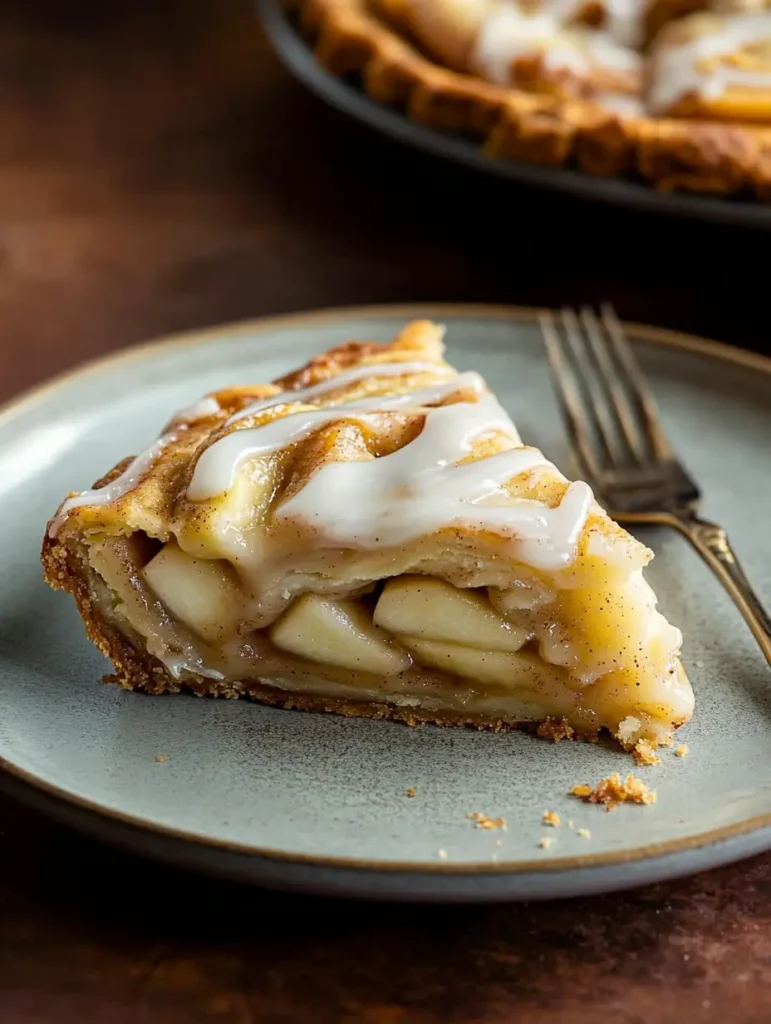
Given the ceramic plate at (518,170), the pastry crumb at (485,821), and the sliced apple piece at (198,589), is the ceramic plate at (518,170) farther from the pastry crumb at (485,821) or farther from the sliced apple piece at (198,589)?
the pastry crumb at (485,821)

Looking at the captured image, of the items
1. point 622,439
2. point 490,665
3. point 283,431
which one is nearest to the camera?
point 490,665

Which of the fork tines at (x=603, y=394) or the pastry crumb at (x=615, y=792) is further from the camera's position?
the fork tines at (x=603, y=394)

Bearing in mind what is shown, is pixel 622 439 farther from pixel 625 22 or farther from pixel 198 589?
pixel 625 22

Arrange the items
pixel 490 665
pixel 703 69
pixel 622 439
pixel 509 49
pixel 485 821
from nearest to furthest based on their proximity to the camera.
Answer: pixel 485 821 < pixel 490 665 < pixel 622 439 < pixel 703 69 < pixel 509 49

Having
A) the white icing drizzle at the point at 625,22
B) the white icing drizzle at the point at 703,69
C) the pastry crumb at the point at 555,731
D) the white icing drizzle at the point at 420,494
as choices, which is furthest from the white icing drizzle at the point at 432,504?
the white icing drizzle at the point at 625,22

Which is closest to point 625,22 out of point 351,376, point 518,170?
point 518,170

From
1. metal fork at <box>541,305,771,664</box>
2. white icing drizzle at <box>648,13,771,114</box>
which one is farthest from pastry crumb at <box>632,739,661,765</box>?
white icing drizzle at <box>648,13,771,114</box>
